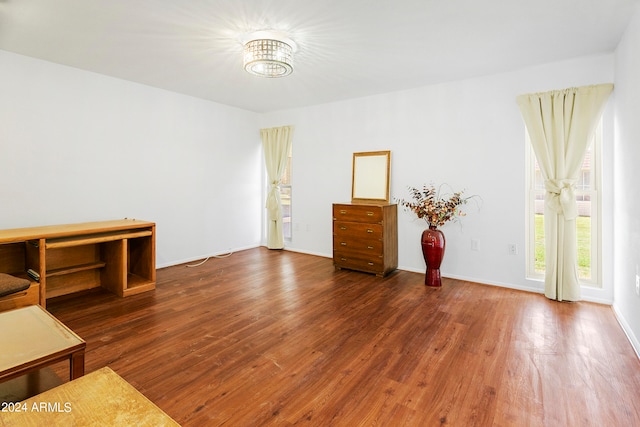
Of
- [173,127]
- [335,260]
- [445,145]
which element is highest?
[173,127]

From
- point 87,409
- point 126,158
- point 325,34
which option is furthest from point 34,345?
point 126,158

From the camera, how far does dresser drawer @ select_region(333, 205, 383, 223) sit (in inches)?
160

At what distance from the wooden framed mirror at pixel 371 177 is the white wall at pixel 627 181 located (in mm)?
2351

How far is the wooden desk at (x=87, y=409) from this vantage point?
898 mm

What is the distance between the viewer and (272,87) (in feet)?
14.0

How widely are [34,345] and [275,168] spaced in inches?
176

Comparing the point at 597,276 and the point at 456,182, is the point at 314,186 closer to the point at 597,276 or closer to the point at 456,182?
the point at 456,182

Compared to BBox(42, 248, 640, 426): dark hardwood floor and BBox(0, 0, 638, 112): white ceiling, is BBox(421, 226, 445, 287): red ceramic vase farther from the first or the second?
BBox(0, 0, 638, 112): white ceiling

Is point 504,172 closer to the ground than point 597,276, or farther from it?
farther from it

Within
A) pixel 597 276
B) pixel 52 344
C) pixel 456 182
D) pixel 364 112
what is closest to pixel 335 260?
pixel 456 182

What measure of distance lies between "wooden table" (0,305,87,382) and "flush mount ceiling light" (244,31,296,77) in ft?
7.81

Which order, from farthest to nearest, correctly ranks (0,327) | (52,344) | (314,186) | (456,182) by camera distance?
1. (314,186)
2. (456,182)
3. (0,327)
4. (52,344)

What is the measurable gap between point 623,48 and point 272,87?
11.6ft

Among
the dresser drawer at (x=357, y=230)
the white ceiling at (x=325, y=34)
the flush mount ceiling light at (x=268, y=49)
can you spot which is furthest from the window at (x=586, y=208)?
the flush mount ceiling light at (x=268, y=49)
